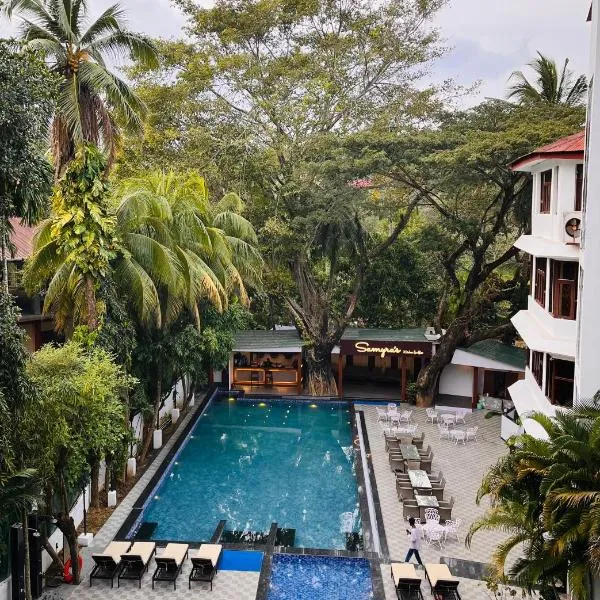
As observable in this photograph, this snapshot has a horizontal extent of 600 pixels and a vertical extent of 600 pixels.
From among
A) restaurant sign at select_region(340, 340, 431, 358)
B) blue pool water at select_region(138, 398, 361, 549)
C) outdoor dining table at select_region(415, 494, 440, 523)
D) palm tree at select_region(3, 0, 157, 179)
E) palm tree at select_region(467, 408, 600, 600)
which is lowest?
blue pool water at select_region(138, 398, 361, 549)

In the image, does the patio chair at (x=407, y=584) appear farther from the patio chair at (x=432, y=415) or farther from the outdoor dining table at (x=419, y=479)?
the patio chair at (x=432, y=415)

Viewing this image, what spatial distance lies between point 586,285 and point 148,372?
12404mm

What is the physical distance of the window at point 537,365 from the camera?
51.2ft

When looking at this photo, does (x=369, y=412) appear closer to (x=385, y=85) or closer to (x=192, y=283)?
(x=192, y=283)

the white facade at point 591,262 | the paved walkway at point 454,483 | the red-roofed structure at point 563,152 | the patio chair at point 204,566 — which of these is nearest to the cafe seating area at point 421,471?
the paved walkway at point 454,483

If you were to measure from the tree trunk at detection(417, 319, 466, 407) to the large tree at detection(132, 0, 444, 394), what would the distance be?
15.8ft

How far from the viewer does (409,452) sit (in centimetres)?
1911

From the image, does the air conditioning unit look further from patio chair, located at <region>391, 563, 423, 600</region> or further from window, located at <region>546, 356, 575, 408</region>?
patio chair, located at <region>391, 563, 423, 600</region>

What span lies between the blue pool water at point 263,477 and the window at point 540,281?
7.25m

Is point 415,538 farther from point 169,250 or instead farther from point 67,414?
point 169,250

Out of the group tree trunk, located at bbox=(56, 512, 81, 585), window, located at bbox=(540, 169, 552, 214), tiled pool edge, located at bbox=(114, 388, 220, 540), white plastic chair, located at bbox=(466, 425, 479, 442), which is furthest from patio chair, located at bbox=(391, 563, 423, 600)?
white plastic chair, located at bbox=(466, 425, 479, 442)

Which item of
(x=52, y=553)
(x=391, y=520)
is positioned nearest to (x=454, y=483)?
(x=391, y=520)

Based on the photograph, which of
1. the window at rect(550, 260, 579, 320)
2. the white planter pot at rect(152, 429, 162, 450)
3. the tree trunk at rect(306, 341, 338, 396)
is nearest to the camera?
the window at rect(550, 260, 579, 320)

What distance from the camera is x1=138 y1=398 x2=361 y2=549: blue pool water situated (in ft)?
51.8
